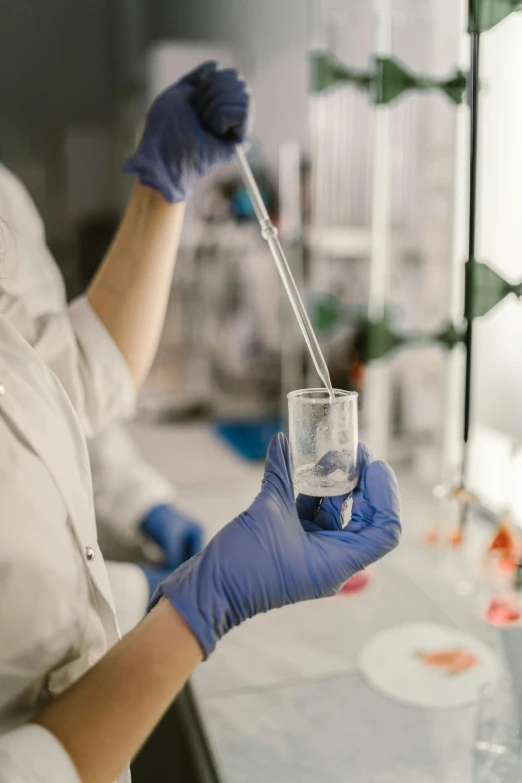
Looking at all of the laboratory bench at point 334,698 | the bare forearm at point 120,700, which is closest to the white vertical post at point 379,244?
the laboratory bench at point 334,698

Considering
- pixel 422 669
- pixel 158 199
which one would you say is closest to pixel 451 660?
pixel 422 669

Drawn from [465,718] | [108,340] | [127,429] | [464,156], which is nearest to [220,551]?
[108,340]

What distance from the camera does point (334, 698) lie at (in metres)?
1.16

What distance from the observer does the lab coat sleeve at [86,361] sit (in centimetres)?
101

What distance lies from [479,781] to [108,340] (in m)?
0.83

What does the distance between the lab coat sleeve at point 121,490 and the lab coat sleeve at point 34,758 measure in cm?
132

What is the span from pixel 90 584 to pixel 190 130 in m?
0.73

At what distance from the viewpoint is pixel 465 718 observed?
1.09 m

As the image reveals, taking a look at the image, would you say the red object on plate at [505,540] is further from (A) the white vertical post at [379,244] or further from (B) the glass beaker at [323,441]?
(B) the glass beaker at [323,441]

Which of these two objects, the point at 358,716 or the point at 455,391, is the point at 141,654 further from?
the point at 455,391

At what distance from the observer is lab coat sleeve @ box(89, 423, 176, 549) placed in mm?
1976

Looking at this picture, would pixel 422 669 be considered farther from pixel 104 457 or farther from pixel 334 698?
pixel 104 457

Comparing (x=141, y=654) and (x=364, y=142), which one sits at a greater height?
(x=364, y=142)

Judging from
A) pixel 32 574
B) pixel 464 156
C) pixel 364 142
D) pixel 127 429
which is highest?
pixel 364 142
